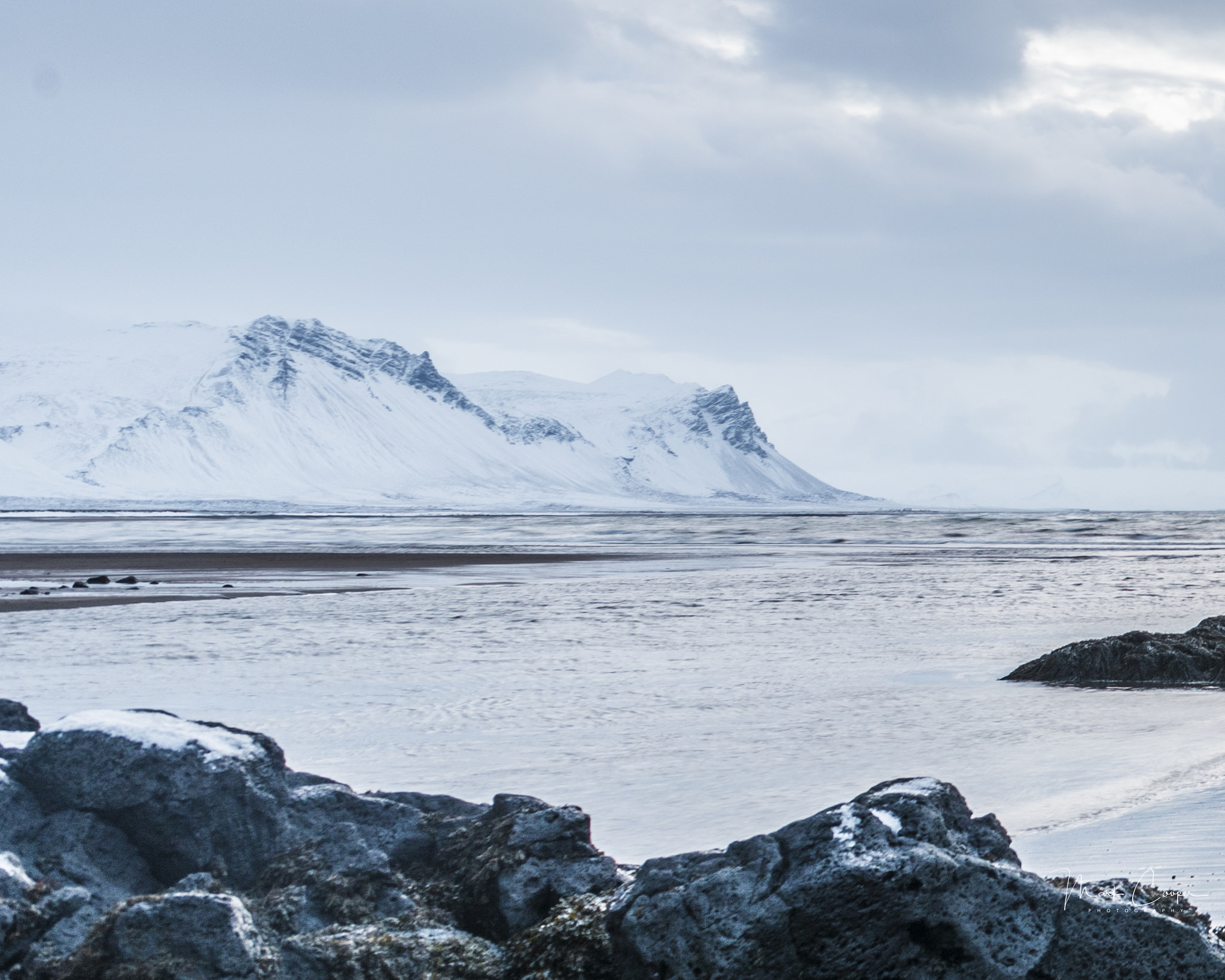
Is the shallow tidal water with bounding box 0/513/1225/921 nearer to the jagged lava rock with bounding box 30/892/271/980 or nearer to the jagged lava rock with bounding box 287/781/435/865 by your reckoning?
the jagged lava rock with bounding box 287/781/435/865

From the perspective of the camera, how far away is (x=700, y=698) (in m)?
13.1

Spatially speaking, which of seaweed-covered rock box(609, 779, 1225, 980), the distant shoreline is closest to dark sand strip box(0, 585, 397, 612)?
the distant shoreline

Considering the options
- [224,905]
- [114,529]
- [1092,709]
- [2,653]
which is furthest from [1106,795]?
[114,529]

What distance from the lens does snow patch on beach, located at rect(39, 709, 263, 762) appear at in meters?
6.48

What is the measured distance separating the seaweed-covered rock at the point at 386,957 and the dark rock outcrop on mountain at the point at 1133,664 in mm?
10037

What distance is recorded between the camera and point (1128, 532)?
3130 inches

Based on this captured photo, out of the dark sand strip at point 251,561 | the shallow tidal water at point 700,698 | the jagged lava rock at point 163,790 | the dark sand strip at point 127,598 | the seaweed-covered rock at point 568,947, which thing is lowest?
the dark sand strip at point 251,561

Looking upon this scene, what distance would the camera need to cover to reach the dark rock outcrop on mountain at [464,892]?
15.4 feet

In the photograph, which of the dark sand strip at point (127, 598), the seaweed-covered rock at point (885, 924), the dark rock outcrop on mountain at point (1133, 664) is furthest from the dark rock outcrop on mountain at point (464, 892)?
the dark sand strip at point (127, 598)

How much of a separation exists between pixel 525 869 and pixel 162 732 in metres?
2.08

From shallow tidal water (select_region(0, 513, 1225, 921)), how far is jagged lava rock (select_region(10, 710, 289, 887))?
7.52ft

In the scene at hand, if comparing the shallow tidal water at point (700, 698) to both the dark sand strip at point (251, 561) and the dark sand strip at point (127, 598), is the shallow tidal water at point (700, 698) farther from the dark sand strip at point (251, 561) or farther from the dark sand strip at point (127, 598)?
the dark sand strip at point (251, 561)

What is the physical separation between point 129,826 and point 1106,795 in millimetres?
6304

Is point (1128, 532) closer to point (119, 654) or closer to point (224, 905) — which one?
Answer: point (119, 654)
